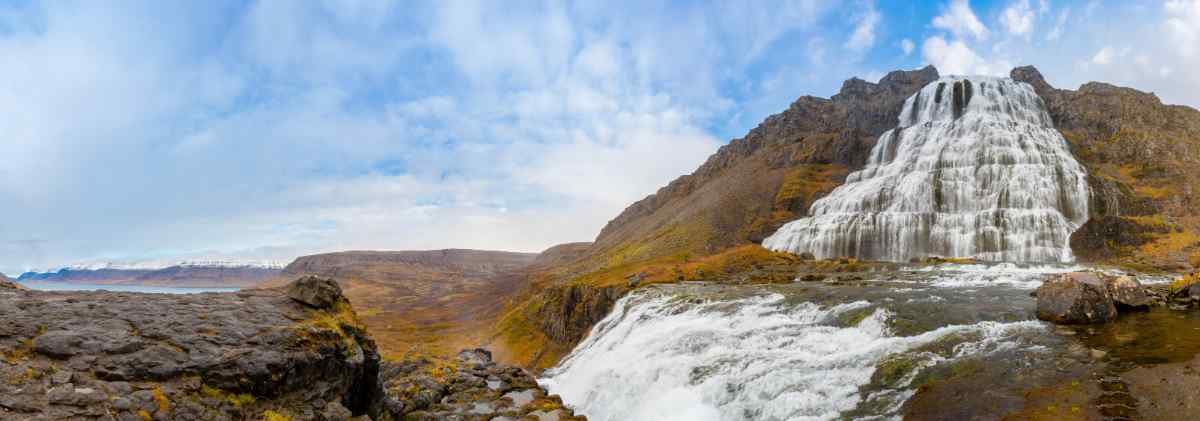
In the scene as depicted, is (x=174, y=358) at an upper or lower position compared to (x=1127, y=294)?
upper

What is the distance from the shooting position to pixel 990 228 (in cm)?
6194

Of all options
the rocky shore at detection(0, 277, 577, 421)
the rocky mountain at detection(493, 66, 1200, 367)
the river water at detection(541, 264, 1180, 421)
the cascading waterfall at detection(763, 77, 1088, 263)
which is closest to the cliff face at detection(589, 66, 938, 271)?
the rocky mountain at detection(493, 66, 1200, 367)

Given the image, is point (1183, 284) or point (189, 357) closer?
point (189, 357)

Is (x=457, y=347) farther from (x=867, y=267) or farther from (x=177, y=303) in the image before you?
(x=177, y=303)

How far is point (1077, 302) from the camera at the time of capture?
20.0 meters

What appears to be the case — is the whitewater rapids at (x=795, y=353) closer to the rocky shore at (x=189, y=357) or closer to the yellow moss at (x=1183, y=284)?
the yellow moss at (x=1183, y=284)

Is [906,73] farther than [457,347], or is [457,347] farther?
[906,73]

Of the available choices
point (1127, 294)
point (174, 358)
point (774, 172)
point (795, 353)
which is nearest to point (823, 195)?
point (774, 172)

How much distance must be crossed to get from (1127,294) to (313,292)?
30.5 meters

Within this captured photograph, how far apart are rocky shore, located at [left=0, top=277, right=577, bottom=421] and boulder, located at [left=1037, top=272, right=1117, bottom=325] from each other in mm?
22981

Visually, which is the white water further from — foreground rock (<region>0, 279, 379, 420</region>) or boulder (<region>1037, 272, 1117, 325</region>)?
foreground rock (<region>0, 279, 379, 420</region>)

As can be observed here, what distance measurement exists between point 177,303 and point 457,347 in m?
73.4

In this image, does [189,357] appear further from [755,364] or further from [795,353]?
[795,353]

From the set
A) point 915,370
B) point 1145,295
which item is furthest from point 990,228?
point 915,370
